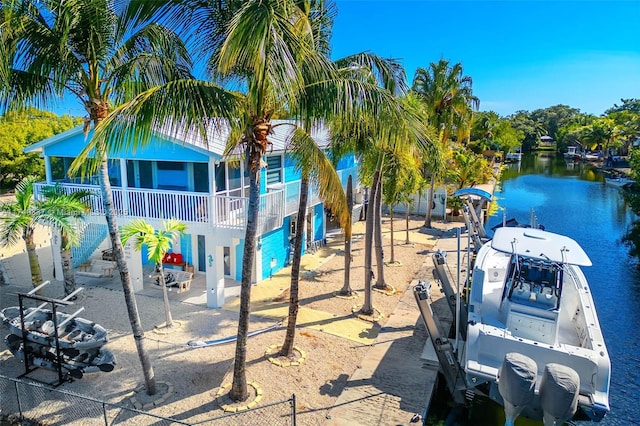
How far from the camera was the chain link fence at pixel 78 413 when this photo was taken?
7.75 metres

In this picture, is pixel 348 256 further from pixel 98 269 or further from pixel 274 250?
pixel 98 269

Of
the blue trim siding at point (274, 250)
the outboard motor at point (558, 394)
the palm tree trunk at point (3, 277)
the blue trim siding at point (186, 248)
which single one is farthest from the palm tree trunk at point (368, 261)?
the palm tree trunk at point (3, 277)

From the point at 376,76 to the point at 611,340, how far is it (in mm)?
10669

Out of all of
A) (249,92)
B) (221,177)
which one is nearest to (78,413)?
(249,92)

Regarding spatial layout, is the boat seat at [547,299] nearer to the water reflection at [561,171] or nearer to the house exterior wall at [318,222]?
the house exterior wall at [318,222]

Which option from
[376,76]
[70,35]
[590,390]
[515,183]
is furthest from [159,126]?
[515,183]

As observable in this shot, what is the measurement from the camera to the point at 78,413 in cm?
797

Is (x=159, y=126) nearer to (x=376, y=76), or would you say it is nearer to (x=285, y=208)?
(x=376, y=76)

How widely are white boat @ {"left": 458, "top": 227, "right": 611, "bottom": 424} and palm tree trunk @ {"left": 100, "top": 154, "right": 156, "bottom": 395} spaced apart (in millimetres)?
6213

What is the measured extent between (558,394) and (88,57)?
31.2 feet

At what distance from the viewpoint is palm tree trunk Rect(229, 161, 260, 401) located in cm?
765

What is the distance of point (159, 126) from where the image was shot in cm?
623

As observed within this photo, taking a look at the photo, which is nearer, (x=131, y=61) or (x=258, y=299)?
(x=131, y=61)

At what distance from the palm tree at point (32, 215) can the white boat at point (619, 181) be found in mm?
51368
